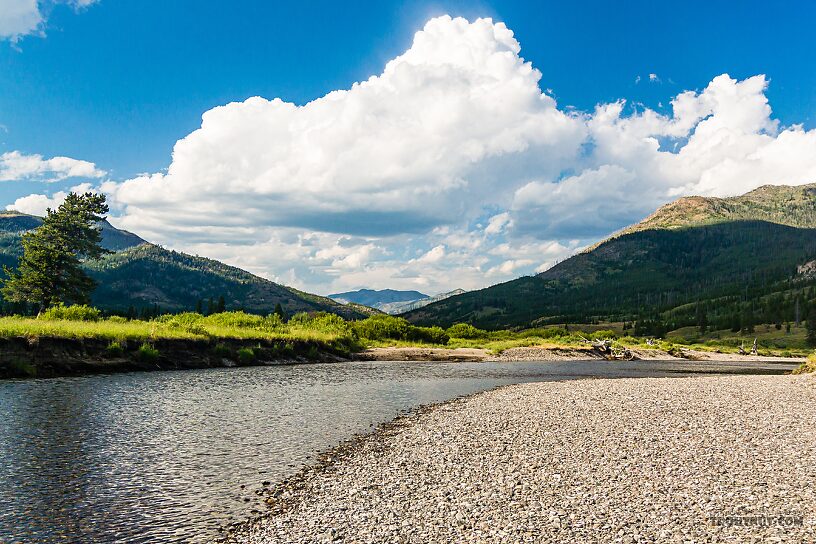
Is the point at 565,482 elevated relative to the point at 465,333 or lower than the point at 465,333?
lower

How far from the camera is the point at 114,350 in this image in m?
48.9

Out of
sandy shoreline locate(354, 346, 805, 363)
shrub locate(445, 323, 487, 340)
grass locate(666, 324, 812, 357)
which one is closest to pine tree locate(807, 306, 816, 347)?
grass locate(666, 324, 812, 357)

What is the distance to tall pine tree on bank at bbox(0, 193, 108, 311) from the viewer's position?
6550 centimetres

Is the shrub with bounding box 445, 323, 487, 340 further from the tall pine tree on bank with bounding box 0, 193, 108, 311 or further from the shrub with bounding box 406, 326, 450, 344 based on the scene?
the tall pine tree on bank with bounding box 0, 193, 108, 311

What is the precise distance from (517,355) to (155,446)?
267 ft

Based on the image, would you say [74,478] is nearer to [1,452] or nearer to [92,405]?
[1,452]

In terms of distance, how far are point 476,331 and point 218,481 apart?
115687mm

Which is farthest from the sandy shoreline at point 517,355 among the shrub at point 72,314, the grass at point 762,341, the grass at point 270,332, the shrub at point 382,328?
the shrub at point 72,314

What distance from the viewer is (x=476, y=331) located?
424 feet

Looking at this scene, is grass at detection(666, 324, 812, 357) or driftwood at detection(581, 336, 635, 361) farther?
grass at detection(666, 324, 812, 357)

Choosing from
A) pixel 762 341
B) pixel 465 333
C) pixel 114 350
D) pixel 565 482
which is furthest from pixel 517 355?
pixel 762 341

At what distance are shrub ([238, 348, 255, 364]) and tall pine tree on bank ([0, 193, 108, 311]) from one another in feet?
77.1

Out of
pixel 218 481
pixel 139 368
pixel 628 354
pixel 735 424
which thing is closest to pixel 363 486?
pixel 218 481

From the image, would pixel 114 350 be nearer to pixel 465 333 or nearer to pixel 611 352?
pixel 611 352
